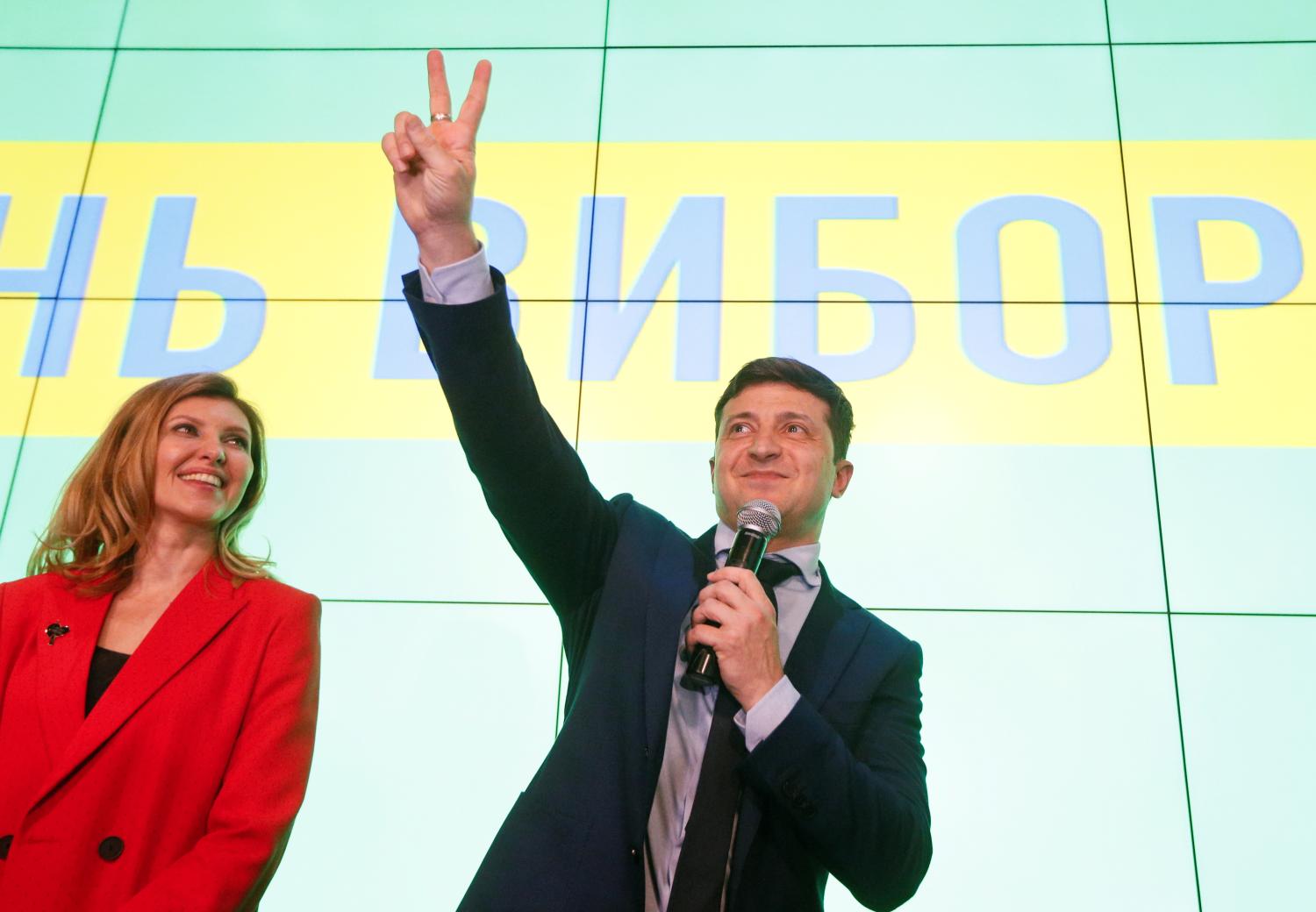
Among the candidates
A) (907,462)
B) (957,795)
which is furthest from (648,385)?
(957,795)

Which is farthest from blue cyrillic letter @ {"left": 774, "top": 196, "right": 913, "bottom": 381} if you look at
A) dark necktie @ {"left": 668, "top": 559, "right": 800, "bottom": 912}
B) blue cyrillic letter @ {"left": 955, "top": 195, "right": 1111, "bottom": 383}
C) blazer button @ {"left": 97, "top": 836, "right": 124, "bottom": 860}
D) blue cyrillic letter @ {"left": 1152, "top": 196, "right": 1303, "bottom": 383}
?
blazer button @ {"left": 97, "top": 836, "right": 124, "bottom": 860}

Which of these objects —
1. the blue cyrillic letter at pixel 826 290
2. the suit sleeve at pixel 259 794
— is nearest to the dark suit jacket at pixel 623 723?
the suit sleeve at pixel 259 794

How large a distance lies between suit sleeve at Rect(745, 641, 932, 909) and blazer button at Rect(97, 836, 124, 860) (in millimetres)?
959

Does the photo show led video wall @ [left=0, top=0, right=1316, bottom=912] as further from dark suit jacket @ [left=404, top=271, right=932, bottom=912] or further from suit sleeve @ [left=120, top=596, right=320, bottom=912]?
dark suit jacket @ [left=404, top=271, right=932, bottom=912]

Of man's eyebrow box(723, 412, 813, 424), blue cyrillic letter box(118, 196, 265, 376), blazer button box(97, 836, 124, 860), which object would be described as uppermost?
blue cyrillic letter box(118, 196, 265, 376)

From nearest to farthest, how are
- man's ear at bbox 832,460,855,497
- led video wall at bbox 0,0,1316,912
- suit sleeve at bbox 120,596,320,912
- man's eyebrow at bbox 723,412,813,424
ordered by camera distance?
suit sleeve at bbox 120,596,320,912 < man's eyebrow at bbox 723,412,813,424 < man's ear at bbox 832,460,855,497 < led video wall at bbox 0,0,1316,912

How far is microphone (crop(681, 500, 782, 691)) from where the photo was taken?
1352 millimetres

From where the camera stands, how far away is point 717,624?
1.37 metres

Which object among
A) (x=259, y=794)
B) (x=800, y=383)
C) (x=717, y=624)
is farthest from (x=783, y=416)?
(x=259, y=794)

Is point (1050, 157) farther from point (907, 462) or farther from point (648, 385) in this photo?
point (648, 385)

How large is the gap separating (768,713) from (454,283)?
61cm

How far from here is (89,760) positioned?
1.72 metres

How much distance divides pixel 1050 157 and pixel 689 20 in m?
1.17

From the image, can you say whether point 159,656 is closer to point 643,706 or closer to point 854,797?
point 643,706
